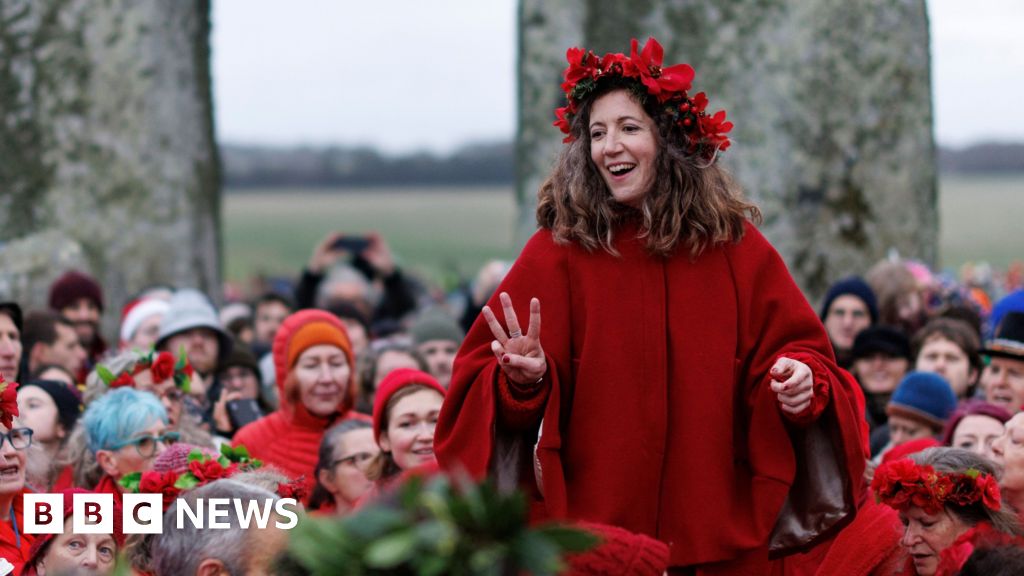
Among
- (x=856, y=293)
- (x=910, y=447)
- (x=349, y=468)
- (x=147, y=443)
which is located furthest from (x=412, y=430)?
(x=856, y=293)

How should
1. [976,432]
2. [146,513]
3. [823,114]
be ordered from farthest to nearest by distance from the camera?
[823,114] → [976,432] → [146,513]

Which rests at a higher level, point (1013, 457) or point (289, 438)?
point (1013, 457)

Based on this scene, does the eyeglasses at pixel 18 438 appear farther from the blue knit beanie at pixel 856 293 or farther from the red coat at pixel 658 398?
the blue knit beanie at pixel 856 293

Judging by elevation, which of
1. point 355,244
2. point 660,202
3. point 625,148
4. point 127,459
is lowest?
point 127,459

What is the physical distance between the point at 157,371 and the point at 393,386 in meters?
0.92

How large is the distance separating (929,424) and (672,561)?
2499mm

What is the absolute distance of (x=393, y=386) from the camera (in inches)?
208

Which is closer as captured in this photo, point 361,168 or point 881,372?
point 881,372

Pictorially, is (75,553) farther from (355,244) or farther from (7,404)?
(355,244)

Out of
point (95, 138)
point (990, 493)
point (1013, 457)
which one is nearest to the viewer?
point (990, 493)

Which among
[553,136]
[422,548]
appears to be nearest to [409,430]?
[422,548]

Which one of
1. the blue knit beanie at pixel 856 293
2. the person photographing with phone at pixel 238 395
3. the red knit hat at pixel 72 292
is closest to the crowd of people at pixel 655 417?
the person photographing with phone at pixel 238 395

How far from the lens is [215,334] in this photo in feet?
23.5

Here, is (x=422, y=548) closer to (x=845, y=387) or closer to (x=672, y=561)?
(x=672, y=561)
